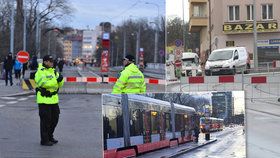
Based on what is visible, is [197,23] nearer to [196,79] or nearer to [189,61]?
[189,61]

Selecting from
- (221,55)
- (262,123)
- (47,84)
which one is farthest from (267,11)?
(47,84)

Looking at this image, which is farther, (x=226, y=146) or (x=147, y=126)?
(x=226, y=146)

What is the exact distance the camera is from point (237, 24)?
3.52 metres

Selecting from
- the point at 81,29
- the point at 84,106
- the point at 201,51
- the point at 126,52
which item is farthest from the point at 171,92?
the point at 84,106

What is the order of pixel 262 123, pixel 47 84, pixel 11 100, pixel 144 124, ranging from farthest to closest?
pixel 11 100 → pixel 47 84 → pixel 262 123 → pixel 144 124

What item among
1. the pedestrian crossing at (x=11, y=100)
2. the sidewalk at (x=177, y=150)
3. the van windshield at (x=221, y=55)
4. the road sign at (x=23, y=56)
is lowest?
the pedestrian crossing at (x=11, y=100)

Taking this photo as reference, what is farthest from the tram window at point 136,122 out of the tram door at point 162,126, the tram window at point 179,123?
the tram window at point 179,123

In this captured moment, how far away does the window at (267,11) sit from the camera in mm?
3502

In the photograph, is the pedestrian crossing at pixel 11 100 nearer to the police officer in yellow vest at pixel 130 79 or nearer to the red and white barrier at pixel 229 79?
the police officer in yellow vest at pixel 130 79

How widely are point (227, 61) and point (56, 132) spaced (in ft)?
16.9

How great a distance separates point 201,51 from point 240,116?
73 cm

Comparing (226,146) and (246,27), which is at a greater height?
(246,27)

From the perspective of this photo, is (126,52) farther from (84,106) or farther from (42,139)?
(84,106)

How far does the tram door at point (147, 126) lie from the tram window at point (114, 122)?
191mm
